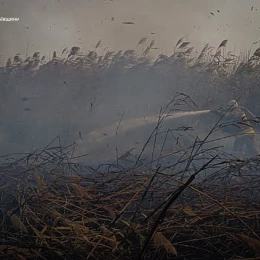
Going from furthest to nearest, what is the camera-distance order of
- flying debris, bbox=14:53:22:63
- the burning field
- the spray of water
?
flying debris, bbox=14:53:22:63
the spray of water
the burning field

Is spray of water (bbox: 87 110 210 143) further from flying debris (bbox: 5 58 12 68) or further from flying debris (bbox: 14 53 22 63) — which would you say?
flying debris (bbox: 5 58 12 68)

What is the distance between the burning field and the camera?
1.84 metres

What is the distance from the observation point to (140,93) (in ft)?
27.1

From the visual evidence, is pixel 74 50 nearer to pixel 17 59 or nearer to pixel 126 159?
pixel 17 59

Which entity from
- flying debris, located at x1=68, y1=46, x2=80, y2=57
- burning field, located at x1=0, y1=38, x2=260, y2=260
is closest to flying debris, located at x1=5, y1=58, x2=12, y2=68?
burning field, located at x1=0, y1=38, x2=260, y2=260

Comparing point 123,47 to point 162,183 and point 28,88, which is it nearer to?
point 28,88

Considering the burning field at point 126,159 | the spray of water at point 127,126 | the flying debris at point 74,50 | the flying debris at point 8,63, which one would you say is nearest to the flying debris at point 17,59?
the burning field at point 126,159

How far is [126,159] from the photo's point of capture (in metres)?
3.18

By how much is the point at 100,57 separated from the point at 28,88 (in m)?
1.63

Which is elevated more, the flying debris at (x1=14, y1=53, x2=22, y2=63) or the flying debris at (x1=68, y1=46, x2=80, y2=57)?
the flying debris at (x1=68, y1=46, x2=80, y2=57)

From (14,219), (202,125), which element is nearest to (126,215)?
(14,219)

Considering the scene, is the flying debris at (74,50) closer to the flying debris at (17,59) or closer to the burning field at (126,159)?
the burning field at (126,159)

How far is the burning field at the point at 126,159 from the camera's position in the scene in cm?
184

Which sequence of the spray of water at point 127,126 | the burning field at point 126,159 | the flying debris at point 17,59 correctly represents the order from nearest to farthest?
the burning field at point 126,159, the spray of water at point 127,126, the flying debris at point 17,59
